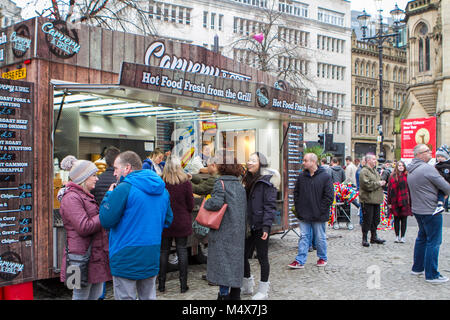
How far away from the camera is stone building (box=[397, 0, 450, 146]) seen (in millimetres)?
38375

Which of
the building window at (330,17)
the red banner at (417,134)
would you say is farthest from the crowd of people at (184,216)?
the building window at (330,17)

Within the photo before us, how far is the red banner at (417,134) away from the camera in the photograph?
17.8 metres

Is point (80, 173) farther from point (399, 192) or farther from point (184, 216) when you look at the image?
point (399, 192)

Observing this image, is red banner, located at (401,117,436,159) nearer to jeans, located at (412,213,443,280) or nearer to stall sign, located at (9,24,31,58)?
jeans, located at (412,213,443,280)

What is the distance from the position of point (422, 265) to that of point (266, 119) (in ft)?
16.3

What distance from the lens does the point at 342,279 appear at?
6.93 metres

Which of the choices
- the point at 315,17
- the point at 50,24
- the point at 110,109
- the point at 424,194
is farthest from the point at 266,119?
the point at 315,17

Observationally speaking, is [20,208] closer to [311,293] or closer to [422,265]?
[311,293]

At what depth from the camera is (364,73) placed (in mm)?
52938

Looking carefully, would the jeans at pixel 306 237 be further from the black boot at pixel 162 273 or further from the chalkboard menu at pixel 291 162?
the chalkboard menu at pixel 291 162

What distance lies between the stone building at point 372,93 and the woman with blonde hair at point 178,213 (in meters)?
46.1

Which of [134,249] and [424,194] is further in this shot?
[424,194]

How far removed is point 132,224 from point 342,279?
13.6ft
